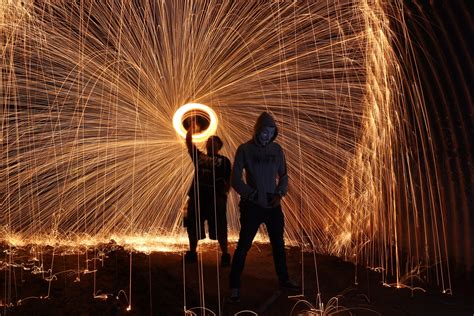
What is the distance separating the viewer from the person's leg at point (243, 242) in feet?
16.0

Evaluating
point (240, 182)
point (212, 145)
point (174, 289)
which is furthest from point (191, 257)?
point (240, 182)

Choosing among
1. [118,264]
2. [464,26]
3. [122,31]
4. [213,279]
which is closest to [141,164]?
[122,31]

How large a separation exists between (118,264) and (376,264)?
11.8ft

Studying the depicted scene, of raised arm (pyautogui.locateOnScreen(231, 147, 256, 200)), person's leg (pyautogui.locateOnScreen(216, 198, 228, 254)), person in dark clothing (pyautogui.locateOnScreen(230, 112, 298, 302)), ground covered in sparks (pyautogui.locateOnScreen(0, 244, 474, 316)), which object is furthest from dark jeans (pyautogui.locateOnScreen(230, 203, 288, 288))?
person's leg (pyautogui.locateOnScreen(216, 198, 228, 254))

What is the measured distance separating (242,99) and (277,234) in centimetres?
365

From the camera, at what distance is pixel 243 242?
4.92m

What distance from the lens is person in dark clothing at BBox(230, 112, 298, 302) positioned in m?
4.93

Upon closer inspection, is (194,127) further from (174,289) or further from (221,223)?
(174,289)

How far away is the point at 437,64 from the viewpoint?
6848mm

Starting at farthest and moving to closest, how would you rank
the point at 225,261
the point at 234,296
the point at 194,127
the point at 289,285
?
1. the point at 194,127
2. the point at 225,261
3. the point at 289,285
4. the point at 234,296

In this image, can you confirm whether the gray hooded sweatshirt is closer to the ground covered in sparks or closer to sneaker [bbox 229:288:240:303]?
sneaker [bbox 229:288:240:303]

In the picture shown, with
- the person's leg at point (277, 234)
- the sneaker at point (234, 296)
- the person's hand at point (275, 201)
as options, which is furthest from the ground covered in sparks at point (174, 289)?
the person's hand at point (275, 201)

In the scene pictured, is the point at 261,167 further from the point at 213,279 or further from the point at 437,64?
the point at 437,64

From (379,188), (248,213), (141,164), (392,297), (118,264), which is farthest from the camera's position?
(141,164)
